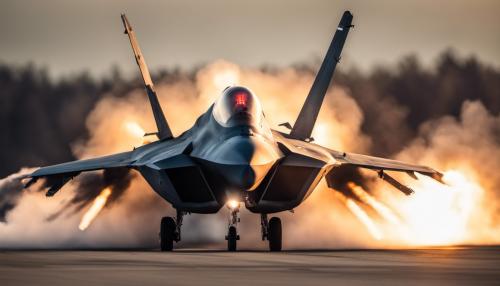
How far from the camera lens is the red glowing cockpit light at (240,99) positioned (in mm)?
22297

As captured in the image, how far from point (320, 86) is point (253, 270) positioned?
13.4m

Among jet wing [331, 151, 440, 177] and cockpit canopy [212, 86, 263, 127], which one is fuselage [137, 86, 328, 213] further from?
jet wing [331, 151, 440, 177]

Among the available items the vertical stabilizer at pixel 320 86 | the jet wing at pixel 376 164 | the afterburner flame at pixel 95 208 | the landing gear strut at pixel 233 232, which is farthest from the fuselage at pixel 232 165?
the vertical stabilizer at pixel 320 86

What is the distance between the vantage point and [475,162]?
107 ft

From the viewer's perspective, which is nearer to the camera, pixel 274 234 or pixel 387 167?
pixel 274 234

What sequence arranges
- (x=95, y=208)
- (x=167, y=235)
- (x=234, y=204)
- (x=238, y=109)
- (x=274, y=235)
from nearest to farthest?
(x=238, y=109) < (x=234, y=204) < (x=274, y=235) < (x=167, y=235) < (x=95, y=208)

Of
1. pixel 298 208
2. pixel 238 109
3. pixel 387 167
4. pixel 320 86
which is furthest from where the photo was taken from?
pixel 298 208

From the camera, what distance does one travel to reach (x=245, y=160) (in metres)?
21.0

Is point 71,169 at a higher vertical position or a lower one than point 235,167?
higher

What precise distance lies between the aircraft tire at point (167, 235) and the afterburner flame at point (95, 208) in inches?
104

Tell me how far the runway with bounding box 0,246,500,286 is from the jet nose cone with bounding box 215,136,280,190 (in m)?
2.17

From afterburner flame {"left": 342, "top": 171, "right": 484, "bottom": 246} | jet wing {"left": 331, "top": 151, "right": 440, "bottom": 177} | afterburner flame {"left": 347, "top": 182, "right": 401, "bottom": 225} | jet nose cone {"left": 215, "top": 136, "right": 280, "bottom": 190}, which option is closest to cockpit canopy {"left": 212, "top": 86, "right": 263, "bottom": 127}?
jet nose cone {"left": 215, "top": 136, "right": 280, "bottom": 190}

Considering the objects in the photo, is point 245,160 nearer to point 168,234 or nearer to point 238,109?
point 238,109

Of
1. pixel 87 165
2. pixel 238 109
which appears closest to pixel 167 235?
pixel 87 165
